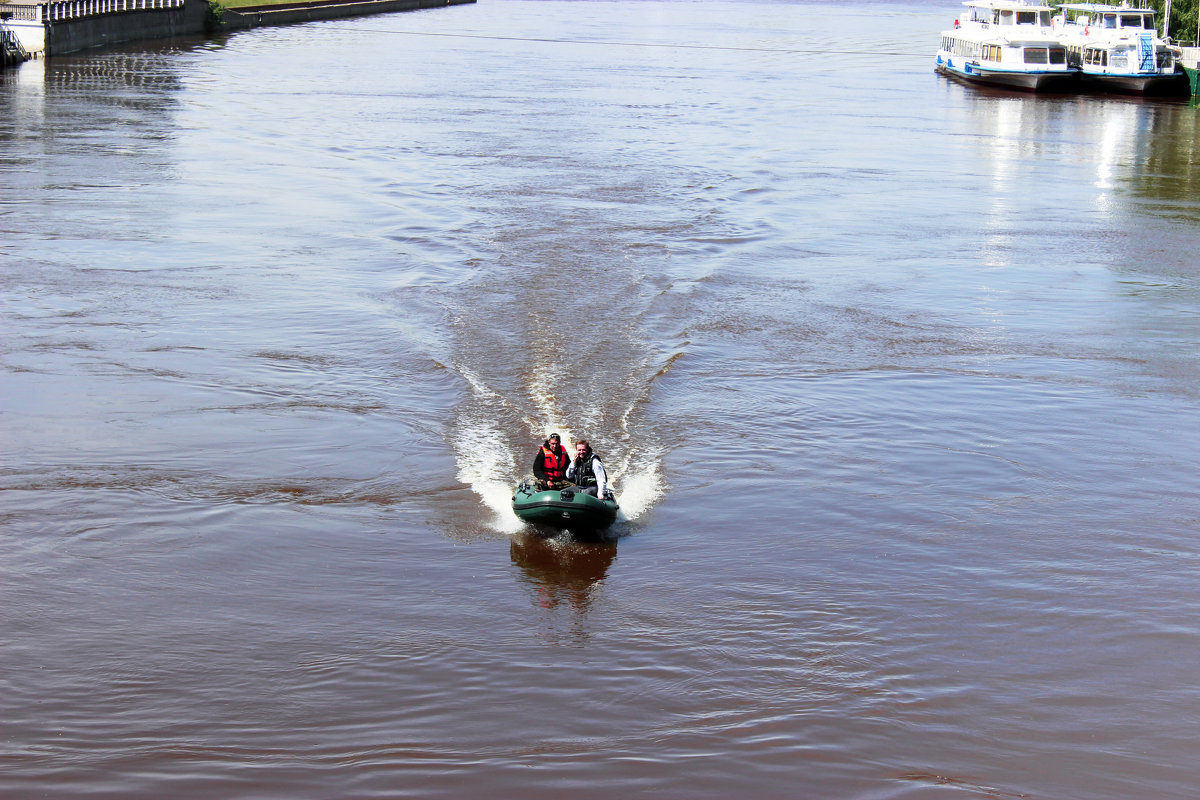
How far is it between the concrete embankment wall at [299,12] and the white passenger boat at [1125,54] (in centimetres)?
5015

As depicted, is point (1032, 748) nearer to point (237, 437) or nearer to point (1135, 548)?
point (1135, 548)

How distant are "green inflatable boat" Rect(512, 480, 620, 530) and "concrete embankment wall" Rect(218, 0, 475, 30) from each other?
7298 cm

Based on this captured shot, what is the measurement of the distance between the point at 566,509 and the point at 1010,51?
57.5 meters

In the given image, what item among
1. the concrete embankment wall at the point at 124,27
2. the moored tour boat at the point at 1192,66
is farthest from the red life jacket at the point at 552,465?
the moored tour boat at the point at 1192,66

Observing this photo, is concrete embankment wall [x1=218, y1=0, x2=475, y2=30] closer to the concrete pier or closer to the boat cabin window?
the concrete pier

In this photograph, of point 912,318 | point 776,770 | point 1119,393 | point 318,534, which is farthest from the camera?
point 912,318

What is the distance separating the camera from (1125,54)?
203 feet

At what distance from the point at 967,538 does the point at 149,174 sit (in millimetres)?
26478

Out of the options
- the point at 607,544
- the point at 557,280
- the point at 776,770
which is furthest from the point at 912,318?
the point at 776,770

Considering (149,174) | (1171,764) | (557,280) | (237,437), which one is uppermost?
(149,174)

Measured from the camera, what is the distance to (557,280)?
81.6 feet

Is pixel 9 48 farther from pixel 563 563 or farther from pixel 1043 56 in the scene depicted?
pixel 563 563

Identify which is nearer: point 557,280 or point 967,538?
point 967,538

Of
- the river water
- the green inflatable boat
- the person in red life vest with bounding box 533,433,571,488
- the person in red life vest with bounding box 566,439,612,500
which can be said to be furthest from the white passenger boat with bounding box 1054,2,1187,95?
the green inflatable boat
